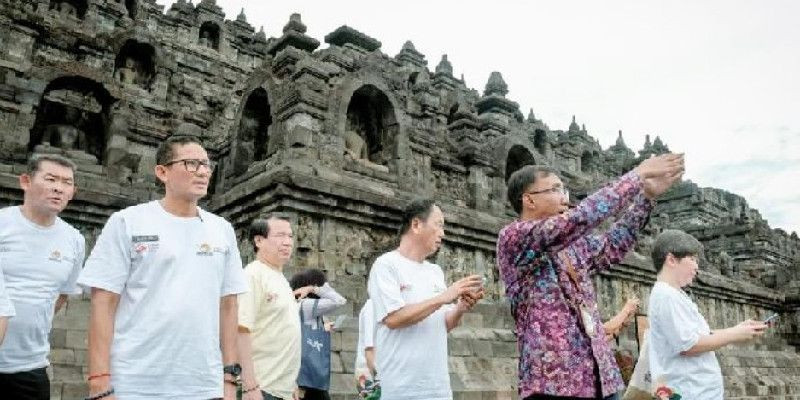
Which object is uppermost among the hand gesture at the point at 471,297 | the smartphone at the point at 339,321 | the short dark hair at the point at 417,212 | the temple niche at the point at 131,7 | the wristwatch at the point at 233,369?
the temple niche at the point at 131,7

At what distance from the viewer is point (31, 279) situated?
12.6ft

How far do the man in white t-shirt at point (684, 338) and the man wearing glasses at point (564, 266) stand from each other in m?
0.95

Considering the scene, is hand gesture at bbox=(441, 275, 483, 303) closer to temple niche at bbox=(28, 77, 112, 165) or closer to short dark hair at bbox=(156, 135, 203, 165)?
short dark hair at bbox=(156, 135, 203, 165)

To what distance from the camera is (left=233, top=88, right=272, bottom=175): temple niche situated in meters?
11.4

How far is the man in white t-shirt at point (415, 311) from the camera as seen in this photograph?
353 centimetres

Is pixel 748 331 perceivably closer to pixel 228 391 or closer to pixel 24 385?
pixel 228 391

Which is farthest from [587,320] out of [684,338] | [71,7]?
[71,7]

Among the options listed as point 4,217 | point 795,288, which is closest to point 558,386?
point 4,217

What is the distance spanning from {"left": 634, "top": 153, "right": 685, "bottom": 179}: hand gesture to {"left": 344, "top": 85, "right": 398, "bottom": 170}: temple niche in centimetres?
866

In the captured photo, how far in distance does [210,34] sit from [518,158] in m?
Answer: 19.3

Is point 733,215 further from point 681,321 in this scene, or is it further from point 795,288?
point 681,321

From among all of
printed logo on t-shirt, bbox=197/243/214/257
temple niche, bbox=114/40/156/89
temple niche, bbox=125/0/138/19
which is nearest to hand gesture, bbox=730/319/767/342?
printed logo on t-shirt, bbox=197/243/214/257

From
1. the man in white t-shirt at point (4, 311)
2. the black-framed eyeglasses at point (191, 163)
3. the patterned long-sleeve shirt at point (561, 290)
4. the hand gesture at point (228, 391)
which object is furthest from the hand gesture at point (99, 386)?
the patterned long-sleeve shirt at point (561, 290)

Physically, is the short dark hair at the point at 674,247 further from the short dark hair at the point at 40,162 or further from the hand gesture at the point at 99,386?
the short dark hair at the point at 40,162
